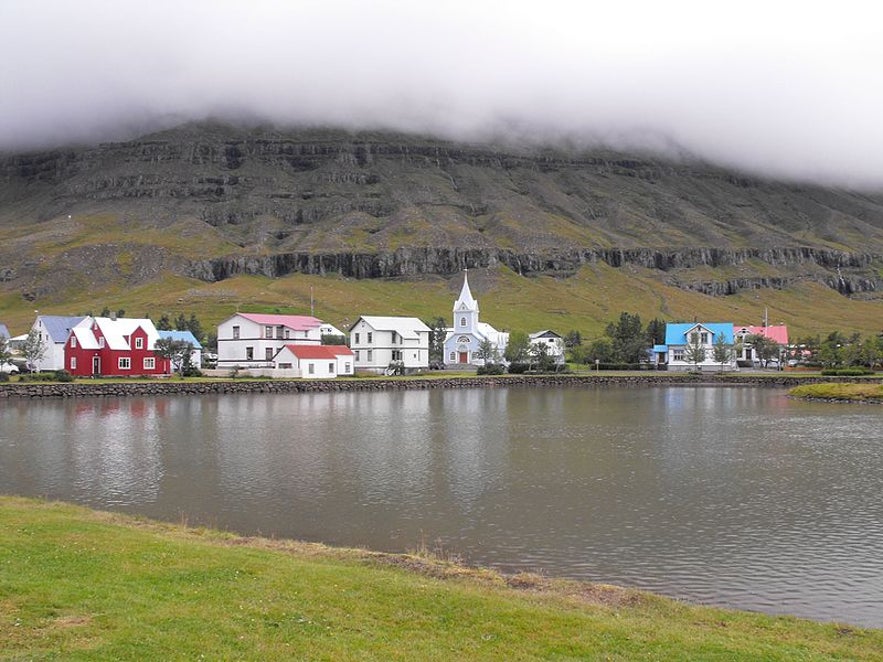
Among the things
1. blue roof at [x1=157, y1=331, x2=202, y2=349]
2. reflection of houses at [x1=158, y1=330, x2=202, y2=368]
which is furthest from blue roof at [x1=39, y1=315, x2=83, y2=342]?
blue roof at [x1=157, y1=331, x2=202, y2=349]

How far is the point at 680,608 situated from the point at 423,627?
6.08 metres

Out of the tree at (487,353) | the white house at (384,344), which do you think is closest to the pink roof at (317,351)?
the white house at (384,344)

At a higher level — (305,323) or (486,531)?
(305,323)

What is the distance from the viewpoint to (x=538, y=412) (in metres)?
→ 68.8

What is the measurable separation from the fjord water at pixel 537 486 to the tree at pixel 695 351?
64.9 metres

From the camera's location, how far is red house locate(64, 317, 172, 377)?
96.2 metres

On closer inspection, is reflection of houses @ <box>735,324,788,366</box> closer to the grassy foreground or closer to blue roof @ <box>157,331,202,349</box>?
blue roof @ <box>157,331,202,349</box>

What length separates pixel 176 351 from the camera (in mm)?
99625

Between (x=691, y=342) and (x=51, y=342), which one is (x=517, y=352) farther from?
(x=51, y=342)

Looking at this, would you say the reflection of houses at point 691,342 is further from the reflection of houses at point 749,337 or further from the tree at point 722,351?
the reflection of houses at point 749,337

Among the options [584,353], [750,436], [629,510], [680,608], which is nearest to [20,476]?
[629,510]

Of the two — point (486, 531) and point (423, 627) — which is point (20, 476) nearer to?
point (486, 531)

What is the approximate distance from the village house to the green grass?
6408 cm

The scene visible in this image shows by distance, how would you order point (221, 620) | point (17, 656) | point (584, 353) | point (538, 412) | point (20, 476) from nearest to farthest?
1. point (17, 656)
2. point (221, 620)
3. point (20, 476)
4. point (538, 412)
5. point (584, 353)
